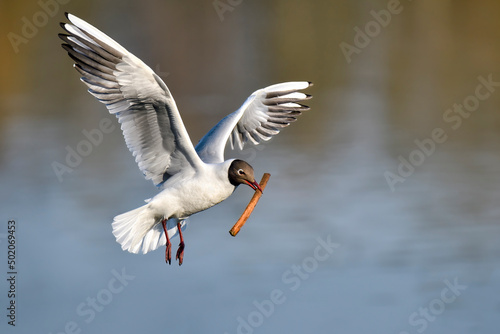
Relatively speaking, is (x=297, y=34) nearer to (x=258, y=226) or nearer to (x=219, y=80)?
(x=219, y=80)

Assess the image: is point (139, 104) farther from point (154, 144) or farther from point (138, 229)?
point (138, 229)

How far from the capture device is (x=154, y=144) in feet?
22.5

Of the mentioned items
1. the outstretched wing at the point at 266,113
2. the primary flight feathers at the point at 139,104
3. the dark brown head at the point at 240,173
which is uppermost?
the primary flight feathers at the point at 139,104

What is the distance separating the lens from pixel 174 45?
19328 mm

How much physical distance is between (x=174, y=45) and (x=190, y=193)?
12.9 m

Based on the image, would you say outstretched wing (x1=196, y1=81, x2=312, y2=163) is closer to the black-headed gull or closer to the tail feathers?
the black-headed gull

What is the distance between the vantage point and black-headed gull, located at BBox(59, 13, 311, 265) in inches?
252

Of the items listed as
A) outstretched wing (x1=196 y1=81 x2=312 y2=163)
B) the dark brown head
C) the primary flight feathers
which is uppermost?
the primary flight feathers

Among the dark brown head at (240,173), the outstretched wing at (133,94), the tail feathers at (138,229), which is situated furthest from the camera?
the tail feathers at (138,229)

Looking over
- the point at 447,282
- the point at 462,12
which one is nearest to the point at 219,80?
the point at 462,12

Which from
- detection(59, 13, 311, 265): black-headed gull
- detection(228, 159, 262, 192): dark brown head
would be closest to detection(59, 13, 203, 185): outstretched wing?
detection(59, 13, 311, 265): black-headed gull

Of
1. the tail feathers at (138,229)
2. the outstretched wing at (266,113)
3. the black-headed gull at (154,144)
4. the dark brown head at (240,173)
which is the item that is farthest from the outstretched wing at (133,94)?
the outstretched wing at (266,113)

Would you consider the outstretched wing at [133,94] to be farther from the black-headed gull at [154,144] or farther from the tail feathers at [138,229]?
the tail feathers at [138,229]

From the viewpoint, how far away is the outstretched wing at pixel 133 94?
251 inches
